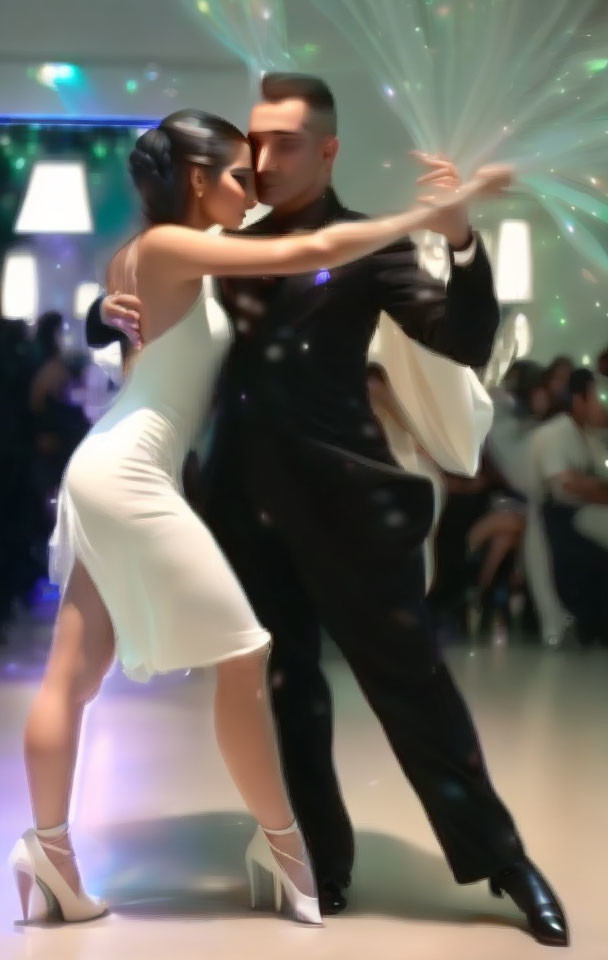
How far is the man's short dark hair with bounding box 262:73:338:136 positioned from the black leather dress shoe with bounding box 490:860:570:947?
3.49 feet

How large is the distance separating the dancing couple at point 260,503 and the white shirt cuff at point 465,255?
45 mm

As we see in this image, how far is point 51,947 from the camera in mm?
1441

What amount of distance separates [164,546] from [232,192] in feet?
1.58

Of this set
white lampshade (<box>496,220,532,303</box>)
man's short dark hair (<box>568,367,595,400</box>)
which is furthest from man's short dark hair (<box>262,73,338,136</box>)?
man's short dark hair (<box>568,367,595,400</box>)

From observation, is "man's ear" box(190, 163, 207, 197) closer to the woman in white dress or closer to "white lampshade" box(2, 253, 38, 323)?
the woman in white dress

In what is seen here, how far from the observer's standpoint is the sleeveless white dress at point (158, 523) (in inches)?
55.7

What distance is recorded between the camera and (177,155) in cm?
145

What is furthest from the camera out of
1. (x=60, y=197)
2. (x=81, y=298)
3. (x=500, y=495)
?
(x=500, y=495)

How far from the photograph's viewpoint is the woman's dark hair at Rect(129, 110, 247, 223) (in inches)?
56.9

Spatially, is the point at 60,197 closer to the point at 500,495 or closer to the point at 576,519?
the point at 500,495

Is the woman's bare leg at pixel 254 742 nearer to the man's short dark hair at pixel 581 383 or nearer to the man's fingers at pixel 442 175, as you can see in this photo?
the man's fingers at pixel 442 175

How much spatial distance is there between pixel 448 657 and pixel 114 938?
91.3 inches

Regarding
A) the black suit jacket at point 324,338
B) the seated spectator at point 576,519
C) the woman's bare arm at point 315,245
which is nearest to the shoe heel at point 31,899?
the black suit jacket at point 324,338

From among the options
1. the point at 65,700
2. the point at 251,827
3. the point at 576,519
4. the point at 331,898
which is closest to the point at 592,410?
the point at 576,519
